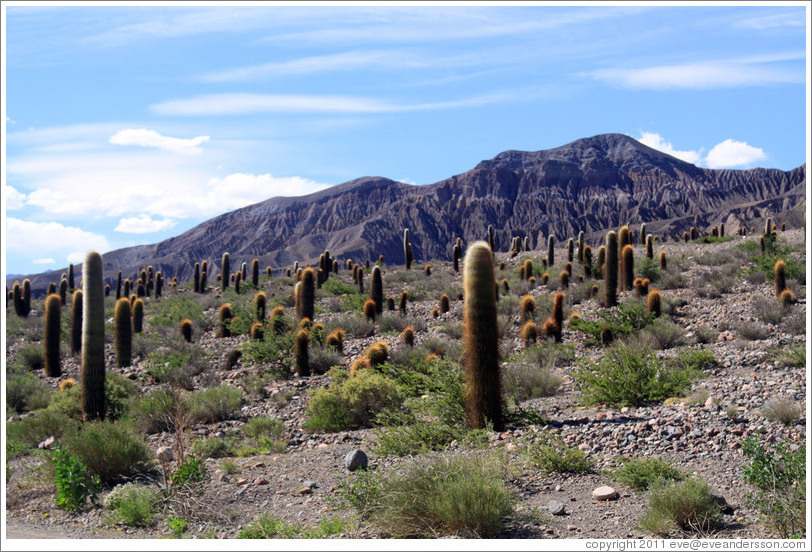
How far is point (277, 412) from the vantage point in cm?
1329

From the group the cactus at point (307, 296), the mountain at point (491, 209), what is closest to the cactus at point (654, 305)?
the cactus at point (307, 296)

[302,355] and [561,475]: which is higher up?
[302,355]

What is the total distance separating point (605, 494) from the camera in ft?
22.0

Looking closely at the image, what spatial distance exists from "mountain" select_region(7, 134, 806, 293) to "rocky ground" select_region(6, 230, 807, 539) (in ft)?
366

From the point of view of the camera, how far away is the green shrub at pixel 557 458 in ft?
24.8

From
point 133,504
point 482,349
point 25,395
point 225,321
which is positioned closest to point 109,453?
point 133,504

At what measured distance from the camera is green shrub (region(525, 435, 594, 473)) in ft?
24.8

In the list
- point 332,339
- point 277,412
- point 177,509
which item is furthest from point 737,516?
point 332,339

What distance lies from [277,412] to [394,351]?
173 inches

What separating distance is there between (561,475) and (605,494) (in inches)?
34.5

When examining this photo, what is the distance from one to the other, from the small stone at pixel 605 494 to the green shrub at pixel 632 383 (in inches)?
136

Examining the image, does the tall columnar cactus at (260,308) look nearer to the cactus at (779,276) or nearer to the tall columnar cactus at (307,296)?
the tall columnar cactus at (307,296)

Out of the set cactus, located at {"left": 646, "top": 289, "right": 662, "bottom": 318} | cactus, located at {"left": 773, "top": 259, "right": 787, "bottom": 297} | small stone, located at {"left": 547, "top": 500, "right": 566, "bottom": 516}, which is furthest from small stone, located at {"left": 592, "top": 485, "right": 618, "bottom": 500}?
cactus, located at {"left": 773, "top": 259, "right": 787, "bottom": 297}

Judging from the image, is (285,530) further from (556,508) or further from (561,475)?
(561,475)
